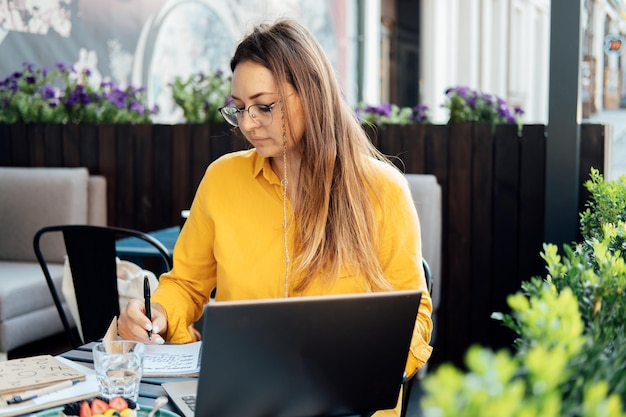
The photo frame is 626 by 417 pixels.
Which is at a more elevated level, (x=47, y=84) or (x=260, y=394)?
(x=47, y=84)

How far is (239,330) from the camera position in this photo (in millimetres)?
1103

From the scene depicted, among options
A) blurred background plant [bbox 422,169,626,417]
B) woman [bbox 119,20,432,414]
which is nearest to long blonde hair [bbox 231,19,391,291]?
woman [bbox 119,20,432,414]

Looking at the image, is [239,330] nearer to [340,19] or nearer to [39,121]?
[39,121]

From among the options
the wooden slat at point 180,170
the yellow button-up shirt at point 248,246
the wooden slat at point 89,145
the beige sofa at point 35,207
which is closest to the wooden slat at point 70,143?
the wooden slat at point 89,145

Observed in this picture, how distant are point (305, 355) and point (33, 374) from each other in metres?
0.54

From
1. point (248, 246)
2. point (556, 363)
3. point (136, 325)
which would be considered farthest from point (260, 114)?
point (556, 363)

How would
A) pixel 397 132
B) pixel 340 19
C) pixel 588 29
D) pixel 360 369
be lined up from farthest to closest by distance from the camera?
pixel 340 19 < pixel 397 132 < pixel 588 29 < pixel 360 369

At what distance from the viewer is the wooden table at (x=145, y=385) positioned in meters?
1.36

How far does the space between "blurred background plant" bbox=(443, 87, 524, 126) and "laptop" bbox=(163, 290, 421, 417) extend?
2.80 metres

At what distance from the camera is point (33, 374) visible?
1.41 metres

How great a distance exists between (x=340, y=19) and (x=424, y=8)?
208 cm

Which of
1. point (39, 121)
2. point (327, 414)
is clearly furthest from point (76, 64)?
point (327, 414)

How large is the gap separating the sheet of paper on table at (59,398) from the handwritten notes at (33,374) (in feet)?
0.08

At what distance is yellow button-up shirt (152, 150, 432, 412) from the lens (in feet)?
5.89
